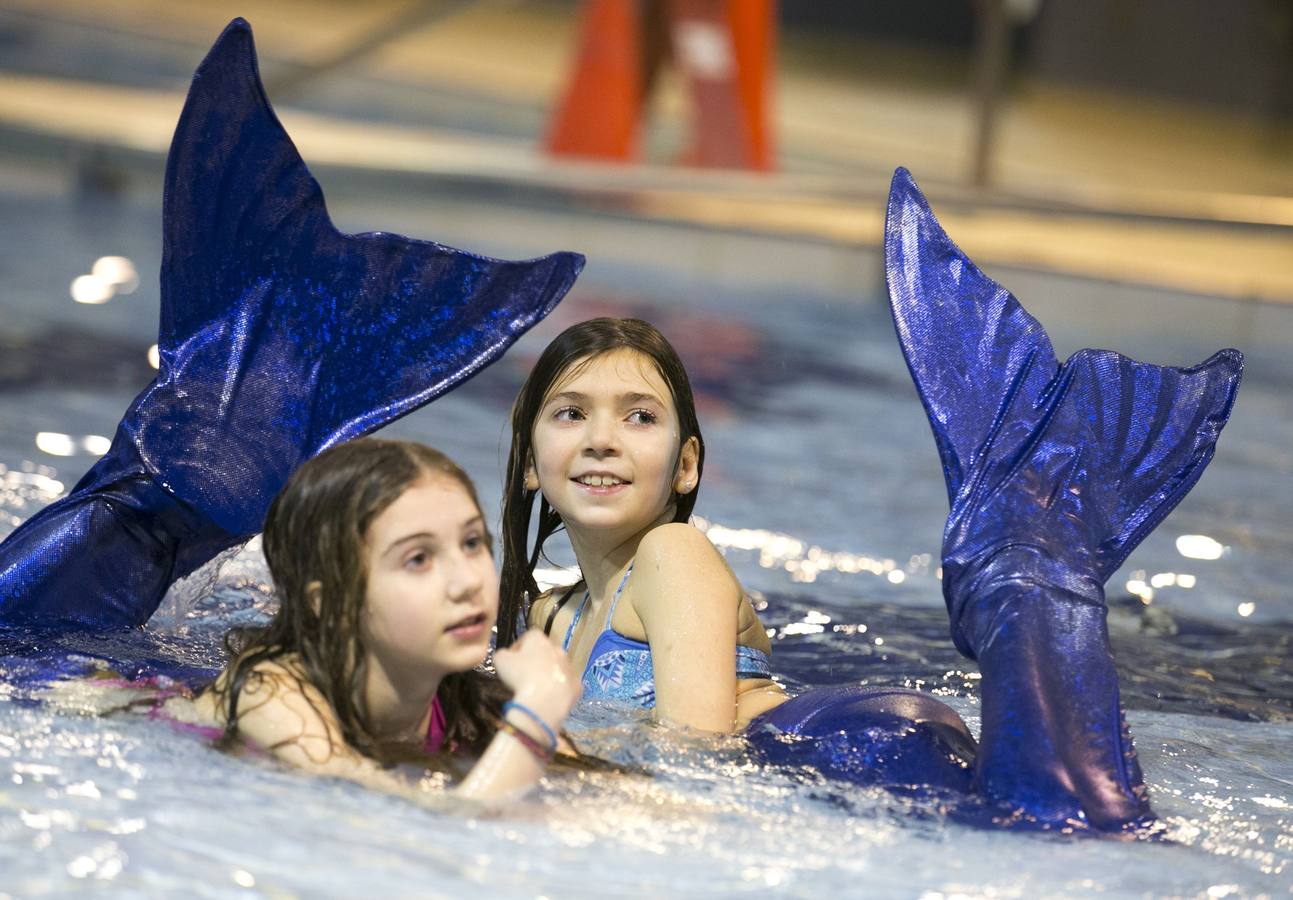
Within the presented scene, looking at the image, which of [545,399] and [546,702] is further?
[545,399]

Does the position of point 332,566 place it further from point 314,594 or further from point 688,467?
point 688,467

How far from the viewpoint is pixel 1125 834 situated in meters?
2.26

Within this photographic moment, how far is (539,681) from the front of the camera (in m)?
2.13

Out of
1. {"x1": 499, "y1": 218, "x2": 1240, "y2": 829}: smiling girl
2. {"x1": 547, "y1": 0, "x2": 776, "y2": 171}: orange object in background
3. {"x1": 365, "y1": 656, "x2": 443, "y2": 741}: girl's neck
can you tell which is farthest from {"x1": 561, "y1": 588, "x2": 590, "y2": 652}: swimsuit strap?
{"x1": 547, "y1": 0, "x2": 776, "y2": 171}: orange object in background

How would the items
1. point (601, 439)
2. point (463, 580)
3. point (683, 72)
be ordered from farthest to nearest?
point (683, 72)
point (601, 439)
point (463, 580)

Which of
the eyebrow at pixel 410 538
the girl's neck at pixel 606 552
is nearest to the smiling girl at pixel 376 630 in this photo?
the eyebrow at pixel 410 538

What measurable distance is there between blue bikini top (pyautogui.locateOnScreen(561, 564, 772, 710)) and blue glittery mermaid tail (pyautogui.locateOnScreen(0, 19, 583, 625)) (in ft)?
1.68

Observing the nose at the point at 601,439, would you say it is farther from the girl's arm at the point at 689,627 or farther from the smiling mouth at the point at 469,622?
the smiling mouth at the point at 469,622

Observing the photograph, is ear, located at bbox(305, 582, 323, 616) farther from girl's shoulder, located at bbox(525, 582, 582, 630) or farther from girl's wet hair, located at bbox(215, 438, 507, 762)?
girl's shoulder, located at bbox(525, 582, 582, 630)

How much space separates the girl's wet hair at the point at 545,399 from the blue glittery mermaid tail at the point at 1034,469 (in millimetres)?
367

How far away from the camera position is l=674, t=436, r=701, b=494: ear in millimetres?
2744

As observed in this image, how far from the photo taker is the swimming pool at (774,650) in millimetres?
2018

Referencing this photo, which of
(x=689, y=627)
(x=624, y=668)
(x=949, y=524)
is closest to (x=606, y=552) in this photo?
(x=624, y=668)

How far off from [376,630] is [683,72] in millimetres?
6554
